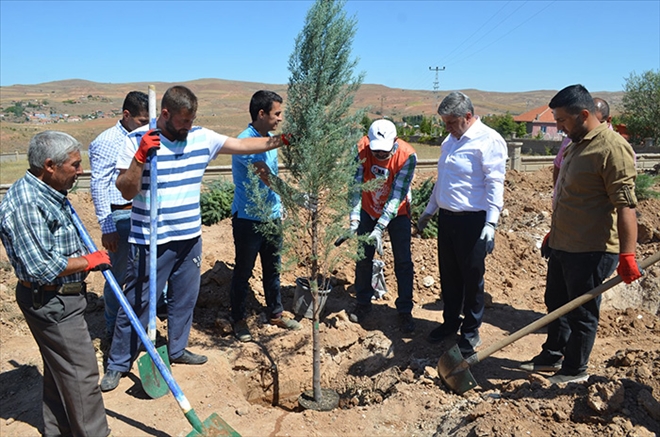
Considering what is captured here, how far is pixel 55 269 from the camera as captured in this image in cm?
288

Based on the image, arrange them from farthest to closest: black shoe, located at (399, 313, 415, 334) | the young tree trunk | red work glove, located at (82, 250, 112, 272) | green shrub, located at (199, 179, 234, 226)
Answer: green shrub, located at (199, 179, 234, 226), black shoe, located at (399, 313, 415, 334), the young tree trunk, red work glove, located at (82, 250, 112, 272)

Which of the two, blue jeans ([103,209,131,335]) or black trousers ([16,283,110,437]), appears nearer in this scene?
black trousers ([16,283,110,437])

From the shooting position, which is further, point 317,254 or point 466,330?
point 466,330

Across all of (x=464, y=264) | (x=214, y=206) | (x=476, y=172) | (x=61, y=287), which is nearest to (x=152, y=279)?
(x=61, y=287)

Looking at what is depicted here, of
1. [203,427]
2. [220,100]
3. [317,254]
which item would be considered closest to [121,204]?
[317,254]

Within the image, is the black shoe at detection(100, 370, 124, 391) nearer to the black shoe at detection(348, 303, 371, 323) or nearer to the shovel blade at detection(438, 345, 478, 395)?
the black shoe at detection(348, 303, 371, 323)

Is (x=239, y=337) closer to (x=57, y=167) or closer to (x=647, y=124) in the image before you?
(x=57, y=167)

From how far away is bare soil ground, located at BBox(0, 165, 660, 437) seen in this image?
3.21m

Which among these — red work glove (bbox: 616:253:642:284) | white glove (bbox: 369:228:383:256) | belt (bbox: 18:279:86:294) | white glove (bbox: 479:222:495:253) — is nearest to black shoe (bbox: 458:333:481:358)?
white glove (bbox: 479:222:495:253)

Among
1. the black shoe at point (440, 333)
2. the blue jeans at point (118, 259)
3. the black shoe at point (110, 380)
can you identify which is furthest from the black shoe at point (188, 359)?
the black shoe at point (440, 333)

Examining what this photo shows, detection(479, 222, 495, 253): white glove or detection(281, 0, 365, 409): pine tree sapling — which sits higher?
detection(281, 0, 365, 409): pine tree sapling

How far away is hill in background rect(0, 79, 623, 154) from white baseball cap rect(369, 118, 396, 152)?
39.4m

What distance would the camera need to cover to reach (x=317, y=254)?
4.11m

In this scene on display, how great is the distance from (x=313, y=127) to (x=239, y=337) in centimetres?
235
